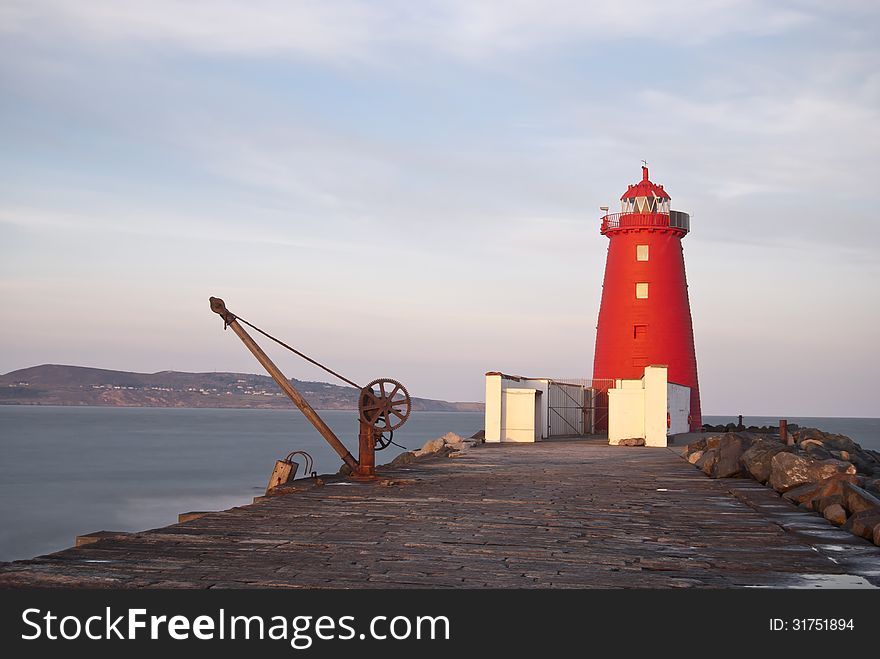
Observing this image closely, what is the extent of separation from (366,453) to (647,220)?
22967 mm

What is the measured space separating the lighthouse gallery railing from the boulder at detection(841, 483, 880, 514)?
24915 millimetres

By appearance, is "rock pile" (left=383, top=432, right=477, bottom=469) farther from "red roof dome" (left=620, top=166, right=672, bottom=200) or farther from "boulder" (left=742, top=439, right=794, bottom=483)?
"red roof dome" (left=620, top=166, right=672, bottom=200)

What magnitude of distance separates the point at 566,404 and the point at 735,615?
84.0ft

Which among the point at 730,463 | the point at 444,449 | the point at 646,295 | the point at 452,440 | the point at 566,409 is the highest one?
the point at 646,295

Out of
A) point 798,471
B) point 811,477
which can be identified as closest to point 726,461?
point 798,471

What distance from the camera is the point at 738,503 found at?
35.1 feet

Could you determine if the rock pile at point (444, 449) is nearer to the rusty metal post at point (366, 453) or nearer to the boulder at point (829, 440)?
the rusty metal post at point (366, 453)

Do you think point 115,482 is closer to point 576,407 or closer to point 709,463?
point 576,407

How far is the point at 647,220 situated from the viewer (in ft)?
110

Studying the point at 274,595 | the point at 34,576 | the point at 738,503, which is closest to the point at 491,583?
the point at 274,595

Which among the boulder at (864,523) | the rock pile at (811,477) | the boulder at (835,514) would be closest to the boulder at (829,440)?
the rock pile at (811,477)

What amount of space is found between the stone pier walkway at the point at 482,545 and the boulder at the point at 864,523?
0.15 metres

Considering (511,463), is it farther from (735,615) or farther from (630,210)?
(630,210)

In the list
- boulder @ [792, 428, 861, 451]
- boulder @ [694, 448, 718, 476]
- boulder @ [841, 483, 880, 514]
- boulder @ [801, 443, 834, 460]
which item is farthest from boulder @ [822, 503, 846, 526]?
boulder @ [792, 428, 861, 451]
